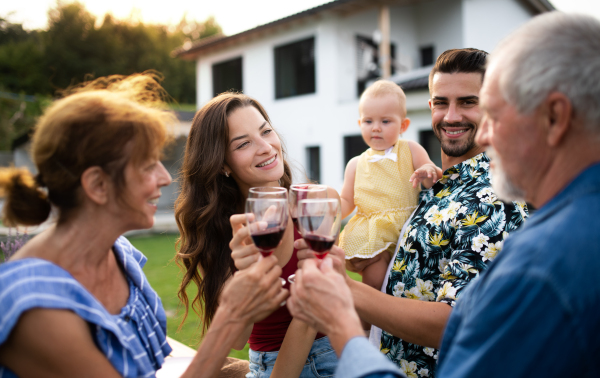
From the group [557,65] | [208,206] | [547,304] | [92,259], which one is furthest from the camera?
[208,206]

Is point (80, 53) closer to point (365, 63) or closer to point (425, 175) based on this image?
point (365, 63)

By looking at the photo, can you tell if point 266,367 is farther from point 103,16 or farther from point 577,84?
point 103,16

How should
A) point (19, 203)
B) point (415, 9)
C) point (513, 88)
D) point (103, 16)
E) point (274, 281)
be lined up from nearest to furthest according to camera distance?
1. point (513, 88)
2. point (19, 203)
3. point (274, 281)
4. point (415, 9)
5. point (103, 16)

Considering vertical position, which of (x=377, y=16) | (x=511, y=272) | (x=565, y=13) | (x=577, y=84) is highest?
(x=377, y=16)

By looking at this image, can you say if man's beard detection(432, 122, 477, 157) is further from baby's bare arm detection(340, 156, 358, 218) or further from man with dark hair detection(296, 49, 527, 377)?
baby's bare arm detection(340, 156, 358, 218)

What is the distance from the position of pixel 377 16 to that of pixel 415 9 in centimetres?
236

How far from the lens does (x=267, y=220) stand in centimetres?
195

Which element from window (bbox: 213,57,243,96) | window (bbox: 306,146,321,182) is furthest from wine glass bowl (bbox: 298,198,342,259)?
window (bbox: 213,57,243,96)

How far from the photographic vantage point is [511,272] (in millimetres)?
1181

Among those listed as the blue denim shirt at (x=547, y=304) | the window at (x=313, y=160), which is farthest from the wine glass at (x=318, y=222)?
the window at (x=313, y=160)

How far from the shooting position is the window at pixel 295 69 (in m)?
16.8

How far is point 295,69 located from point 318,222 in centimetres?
1638

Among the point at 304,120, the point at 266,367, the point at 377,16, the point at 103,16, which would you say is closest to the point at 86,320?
the point at 266,367

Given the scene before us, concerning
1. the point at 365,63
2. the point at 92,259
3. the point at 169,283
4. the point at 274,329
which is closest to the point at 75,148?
the point at 92,259
